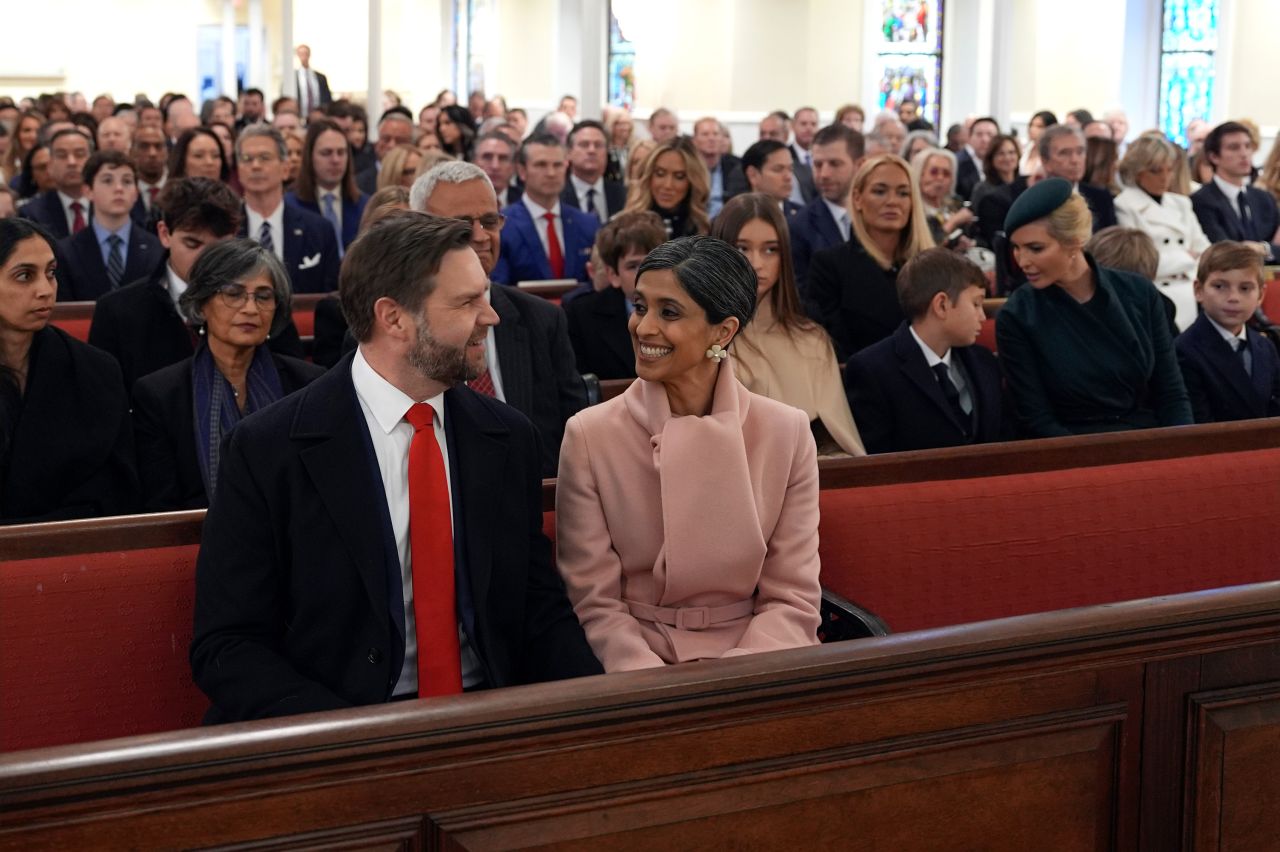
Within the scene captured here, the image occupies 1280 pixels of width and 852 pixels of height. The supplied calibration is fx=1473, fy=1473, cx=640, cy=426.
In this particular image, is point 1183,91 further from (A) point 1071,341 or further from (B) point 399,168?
(A) point 1071,341

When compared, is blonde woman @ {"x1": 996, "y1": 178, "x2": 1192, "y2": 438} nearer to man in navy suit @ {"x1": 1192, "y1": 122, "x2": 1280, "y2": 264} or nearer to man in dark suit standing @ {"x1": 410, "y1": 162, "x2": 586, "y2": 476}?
man in dark suit standing @ {"x1": 410, "y1": 162, "x2": 586, "y2": 476}

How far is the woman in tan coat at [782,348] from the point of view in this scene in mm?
3736

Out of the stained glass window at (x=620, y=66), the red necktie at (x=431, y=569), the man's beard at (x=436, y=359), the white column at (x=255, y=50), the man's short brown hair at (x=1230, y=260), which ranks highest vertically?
the white column at (x=255, y=50)

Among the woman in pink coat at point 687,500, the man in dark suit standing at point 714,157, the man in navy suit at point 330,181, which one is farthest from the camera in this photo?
the man in dark suit standing at point 714,157

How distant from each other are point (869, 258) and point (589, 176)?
139 inches

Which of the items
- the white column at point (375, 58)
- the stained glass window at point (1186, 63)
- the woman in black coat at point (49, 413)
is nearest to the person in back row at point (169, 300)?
the woman in black coat at point (49, 413)

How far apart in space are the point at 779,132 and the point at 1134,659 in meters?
10.5

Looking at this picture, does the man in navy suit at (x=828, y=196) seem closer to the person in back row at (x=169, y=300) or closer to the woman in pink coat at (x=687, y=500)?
the person in back row at (x=169, y=300)

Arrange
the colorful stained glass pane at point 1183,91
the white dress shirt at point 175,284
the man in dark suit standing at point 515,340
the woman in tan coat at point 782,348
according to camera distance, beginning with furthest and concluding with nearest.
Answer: the colorful stained glass pane at point 1183,91, the white dress shirt at point 175,284, the woman in tan coat at point 782,348, the man in dark suit standing at point 515,340

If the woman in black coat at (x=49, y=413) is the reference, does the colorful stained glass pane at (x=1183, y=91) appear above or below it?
above

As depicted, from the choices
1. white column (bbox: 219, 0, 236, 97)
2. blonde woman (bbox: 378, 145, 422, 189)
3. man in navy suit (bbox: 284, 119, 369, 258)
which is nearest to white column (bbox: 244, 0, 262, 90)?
white column (bbox: 219, 0, 236, 97)

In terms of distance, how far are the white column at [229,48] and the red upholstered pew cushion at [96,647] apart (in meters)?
23.1

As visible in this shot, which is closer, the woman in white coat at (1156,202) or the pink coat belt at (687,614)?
the pink coat belt at (687,614)

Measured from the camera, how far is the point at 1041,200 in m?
4.14
